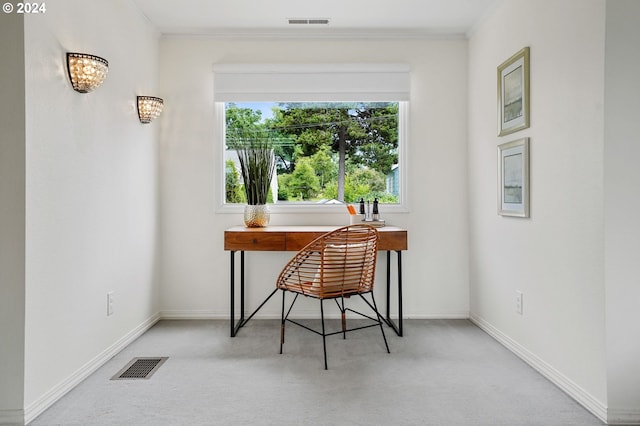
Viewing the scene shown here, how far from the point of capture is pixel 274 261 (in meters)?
3.55

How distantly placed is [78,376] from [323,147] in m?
2.45

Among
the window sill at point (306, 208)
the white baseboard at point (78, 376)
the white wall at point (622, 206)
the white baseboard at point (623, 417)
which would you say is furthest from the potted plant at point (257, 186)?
the white baseboard at point (623, 417)

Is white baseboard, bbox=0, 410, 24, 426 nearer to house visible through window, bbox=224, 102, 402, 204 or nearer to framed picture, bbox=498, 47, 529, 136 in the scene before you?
house visible through window, bbox=224, 102, 402, 204

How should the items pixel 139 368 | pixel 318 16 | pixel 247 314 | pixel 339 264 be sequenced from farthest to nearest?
pixel 247 314 < pixel 318 16 < pixel 339 264 < pixel 139 368

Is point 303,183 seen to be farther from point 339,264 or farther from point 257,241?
point 339,264

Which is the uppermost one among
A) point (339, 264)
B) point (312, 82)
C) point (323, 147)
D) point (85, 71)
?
point (312, 82)

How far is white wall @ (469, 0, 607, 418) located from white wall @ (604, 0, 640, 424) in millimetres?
34

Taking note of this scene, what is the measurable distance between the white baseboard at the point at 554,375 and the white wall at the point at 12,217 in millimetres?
2582

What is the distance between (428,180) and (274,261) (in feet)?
4.85

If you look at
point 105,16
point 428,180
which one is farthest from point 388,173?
point 105,16

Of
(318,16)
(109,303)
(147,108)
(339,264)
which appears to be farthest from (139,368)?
(318,16)

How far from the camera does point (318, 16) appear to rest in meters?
3.20

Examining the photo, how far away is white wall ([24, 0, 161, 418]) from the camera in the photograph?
1.95 meters

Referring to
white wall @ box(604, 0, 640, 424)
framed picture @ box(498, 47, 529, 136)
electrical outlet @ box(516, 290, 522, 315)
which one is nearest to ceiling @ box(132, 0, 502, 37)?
framed picture @ box(498, 47, 529, 136)
